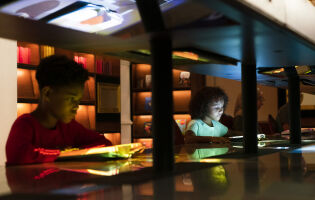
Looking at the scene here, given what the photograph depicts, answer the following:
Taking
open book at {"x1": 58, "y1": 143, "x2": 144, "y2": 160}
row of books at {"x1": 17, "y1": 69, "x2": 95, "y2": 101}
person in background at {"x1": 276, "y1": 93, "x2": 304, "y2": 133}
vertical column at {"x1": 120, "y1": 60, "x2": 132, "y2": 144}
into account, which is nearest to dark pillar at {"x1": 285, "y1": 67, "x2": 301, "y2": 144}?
→ open book at {"x1": 58, "y1": 143, "x2": 144, "y2": 160}

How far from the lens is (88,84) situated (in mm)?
6707

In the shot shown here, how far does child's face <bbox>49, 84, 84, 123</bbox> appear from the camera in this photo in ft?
5.37

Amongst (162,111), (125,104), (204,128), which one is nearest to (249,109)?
(162,111)

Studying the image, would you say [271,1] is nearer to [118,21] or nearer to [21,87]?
[118,21]

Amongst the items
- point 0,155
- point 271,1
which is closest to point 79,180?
point 271,1

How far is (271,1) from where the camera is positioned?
92 cm

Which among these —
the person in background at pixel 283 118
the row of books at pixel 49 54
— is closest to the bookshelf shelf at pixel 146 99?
the row of books at pixel 49 54

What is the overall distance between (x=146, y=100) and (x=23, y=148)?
677 centimetres

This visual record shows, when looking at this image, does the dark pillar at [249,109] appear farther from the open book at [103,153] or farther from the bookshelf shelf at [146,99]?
the bookshelf shelf at [146,99]

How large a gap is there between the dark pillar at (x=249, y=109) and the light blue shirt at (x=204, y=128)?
7.06 ft

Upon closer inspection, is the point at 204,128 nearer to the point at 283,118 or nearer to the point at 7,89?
the point at 283,118

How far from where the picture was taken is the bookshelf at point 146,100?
8180mm

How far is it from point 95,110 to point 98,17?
19.0 ft

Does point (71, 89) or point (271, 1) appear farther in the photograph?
point (71, 89)
